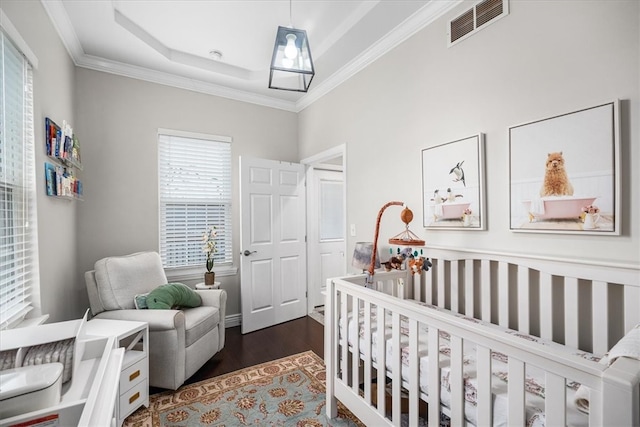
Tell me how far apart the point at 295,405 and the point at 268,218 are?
196cm

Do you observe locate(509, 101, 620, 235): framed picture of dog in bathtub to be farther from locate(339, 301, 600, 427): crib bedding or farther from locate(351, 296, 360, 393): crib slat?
locate(351, 296, 360, 393): crib slat

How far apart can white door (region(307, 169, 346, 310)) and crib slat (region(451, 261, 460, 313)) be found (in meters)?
2.05

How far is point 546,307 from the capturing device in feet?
5.01

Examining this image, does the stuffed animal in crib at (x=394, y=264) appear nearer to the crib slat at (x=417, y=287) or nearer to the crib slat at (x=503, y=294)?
the crib slat at (x=417, y=287)

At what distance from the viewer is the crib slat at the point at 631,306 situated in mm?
1241

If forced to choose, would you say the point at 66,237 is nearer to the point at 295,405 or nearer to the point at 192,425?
the point at 192,425

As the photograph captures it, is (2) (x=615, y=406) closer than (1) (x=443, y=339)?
Yes

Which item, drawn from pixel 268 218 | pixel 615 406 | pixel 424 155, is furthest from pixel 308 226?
pixel 615 406

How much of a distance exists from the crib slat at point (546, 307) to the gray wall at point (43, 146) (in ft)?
9.54

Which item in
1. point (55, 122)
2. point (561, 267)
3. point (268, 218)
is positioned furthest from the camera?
point (268, 218)

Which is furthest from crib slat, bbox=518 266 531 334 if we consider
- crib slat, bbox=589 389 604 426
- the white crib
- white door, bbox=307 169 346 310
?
white door, bbox=307 169 346 310

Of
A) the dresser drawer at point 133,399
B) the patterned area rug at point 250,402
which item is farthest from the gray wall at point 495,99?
the dresser drawer at point 133,399

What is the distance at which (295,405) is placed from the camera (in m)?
2.00

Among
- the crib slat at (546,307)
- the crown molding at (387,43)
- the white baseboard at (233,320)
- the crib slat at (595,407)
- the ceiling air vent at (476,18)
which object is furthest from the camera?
the white baseboard at (233,320)
